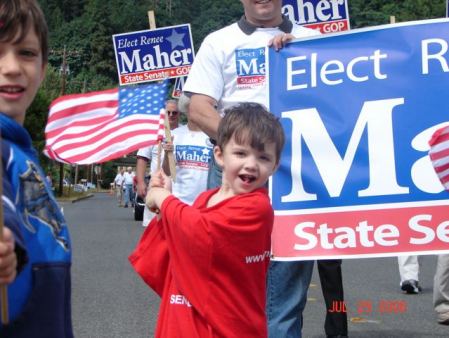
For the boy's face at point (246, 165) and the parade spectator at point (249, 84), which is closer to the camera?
the boy's face at point (246, 165)

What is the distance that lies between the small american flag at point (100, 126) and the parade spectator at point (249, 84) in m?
0.80

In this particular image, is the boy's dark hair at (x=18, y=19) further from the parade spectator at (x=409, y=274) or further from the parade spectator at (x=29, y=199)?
the parade spectator at (x=409, y=274)

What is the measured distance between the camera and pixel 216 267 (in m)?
3.38

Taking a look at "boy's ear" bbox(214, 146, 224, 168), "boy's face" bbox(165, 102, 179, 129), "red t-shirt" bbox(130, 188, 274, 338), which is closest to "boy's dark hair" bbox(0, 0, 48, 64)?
"red t-shirt" bbox(130, 188, 274, 338)

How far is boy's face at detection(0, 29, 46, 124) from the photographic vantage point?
208 cm

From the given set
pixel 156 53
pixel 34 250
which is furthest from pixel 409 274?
pixel 34 250

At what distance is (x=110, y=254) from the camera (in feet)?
42.9

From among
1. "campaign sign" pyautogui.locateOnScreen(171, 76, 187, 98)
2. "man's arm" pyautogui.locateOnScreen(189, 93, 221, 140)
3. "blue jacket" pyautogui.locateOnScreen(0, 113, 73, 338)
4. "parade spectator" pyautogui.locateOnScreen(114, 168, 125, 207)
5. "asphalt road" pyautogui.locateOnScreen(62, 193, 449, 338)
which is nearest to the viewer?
"blue jacket" pyautogui.locateOnScreen(0, 113, 73, 338)

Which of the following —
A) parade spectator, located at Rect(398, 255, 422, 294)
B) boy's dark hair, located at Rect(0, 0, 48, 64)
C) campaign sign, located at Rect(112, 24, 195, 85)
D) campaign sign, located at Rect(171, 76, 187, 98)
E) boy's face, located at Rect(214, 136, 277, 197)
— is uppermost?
campaign sign, located at Rect(112, 24, 195, 85)

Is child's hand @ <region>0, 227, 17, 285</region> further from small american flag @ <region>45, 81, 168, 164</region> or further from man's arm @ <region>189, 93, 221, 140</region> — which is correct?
man's arm @ <region>189, 93, 221, 140</region>

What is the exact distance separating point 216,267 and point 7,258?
5.74 ft

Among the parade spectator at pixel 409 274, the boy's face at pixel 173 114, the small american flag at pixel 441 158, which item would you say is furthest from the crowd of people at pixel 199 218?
the parade spectator at pixel 409 274

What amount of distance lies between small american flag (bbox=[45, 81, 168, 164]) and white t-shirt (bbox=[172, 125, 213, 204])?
9.72 feet

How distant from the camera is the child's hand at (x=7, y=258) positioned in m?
1.66
